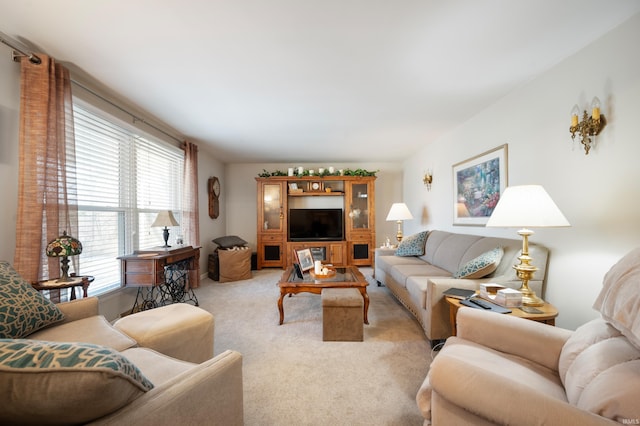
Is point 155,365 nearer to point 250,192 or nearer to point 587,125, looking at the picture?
point 587,125

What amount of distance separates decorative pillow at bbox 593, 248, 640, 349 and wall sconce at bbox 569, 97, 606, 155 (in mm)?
1229

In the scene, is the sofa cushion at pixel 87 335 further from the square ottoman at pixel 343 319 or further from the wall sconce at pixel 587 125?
the wall sconce at pixel 587 125

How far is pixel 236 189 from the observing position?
5.89 m

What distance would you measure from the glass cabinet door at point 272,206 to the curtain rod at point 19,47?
147 inches

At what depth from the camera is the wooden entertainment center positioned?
541cm

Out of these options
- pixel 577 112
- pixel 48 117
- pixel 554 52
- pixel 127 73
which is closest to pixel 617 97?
pixel 577 112

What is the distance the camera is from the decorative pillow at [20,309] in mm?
1229

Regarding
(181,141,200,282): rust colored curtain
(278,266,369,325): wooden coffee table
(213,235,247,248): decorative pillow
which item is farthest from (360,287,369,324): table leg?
(213,235,247,248): decorative pillow

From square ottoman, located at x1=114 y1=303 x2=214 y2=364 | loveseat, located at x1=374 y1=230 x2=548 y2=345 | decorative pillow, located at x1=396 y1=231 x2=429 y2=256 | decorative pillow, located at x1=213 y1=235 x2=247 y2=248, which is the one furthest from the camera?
decorative pillow, located at x1=213 y1=235 x2=247 y2=248

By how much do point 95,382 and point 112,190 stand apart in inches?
112

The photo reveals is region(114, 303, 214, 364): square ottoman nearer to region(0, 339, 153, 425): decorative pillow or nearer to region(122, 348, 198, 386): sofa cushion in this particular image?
region(122, 348, 198, 386): sofa cushion

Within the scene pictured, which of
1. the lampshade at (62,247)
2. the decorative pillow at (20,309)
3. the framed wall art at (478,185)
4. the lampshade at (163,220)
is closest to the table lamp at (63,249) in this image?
the lampshade at (62,247)

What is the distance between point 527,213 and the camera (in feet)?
5.32

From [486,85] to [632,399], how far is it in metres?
2.59
